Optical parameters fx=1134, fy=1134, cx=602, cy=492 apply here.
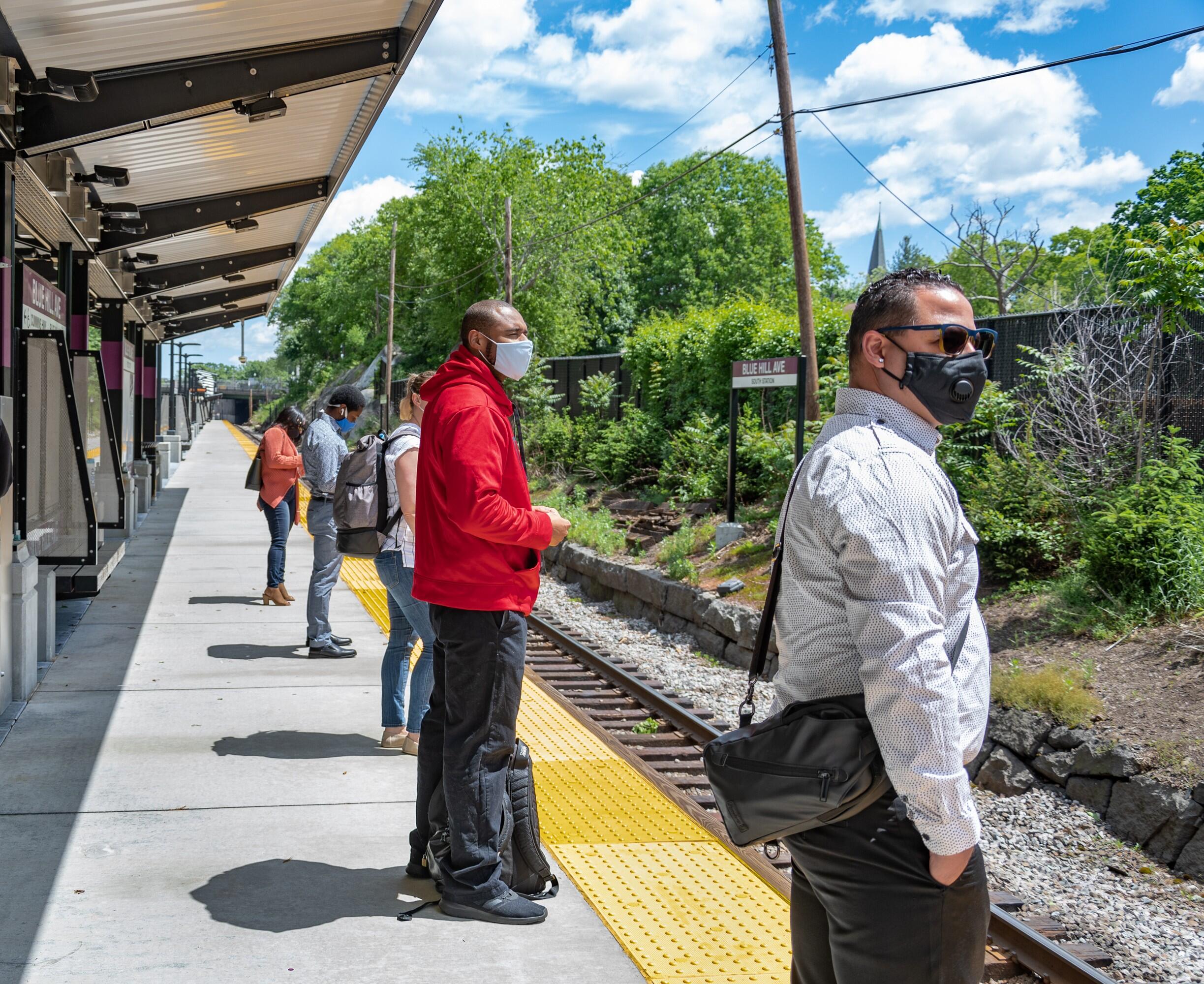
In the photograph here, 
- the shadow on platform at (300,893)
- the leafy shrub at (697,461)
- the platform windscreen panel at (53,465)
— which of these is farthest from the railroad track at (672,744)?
the leafy shrub at (697,461)

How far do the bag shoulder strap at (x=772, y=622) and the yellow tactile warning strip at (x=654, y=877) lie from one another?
1502 mm

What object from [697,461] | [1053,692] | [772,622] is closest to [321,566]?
[1053,692]

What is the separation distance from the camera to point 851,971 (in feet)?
6.96

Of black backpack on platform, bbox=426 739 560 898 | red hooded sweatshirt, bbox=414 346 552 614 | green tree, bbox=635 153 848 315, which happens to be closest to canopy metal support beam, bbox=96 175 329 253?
red hooded sweatshirt, bbox=414 346 552 614

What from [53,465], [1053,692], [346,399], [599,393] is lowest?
[1053,692]

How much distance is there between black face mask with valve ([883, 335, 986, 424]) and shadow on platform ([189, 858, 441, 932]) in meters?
2.74

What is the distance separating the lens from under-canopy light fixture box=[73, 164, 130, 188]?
9.27 meters

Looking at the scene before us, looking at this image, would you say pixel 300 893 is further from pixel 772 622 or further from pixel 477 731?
pixel 772 622

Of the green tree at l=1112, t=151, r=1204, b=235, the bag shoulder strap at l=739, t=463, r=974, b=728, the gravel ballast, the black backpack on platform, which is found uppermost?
the green tree at l=1112, t=151, r=1204, b=235

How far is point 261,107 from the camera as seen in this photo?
23.5 ft

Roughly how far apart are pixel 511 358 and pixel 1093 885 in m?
4.46

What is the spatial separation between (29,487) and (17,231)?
4.07m

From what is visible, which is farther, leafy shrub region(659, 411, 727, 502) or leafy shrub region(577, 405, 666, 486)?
leafy shrub region(577, 405, 666, 486)

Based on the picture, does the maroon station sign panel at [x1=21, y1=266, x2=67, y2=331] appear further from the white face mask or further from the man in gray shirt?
the white face mask
